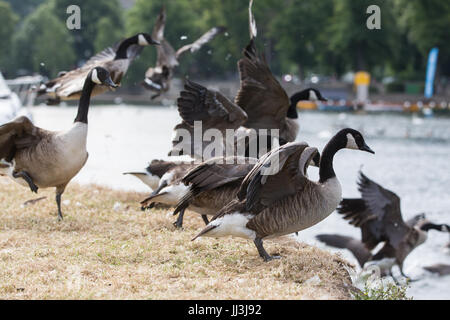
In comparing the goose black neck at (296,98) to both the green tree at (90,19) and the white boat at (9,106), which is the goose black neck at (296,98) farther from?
the green tree at (90,19)

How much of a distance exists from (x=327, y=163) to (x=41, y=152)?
3.32 m

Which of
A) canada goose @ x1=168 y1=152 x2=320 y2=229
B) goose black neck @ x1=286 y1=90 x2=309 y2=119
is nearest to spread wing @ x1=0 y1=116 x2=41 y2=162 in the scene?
canada goose @ x1=168 y1=152 x2=320 y2=229

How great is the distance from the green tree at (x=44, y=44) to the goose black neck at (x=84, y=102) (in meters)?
52.5

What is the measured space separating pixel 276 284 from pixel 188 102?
12.2 ft

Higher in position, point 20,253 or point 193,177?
point 193,177

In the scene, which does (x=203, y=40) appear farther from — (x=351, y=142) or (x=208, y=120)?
(x=351, y=142)

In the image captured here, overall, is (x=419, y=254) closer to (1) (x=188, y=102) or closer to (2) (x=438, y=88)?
(1) (x=188, y=102)

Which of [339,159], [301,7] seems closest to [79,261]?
[339,159]

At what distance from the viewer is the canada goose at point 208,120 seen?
26.3 ft

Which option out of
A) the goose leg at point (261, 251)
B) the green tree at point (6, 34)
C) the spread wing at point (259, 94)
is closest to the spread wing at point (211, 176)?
the goose leg at point (261, 251)

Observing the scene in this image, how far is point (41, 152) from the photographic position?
7180mm
